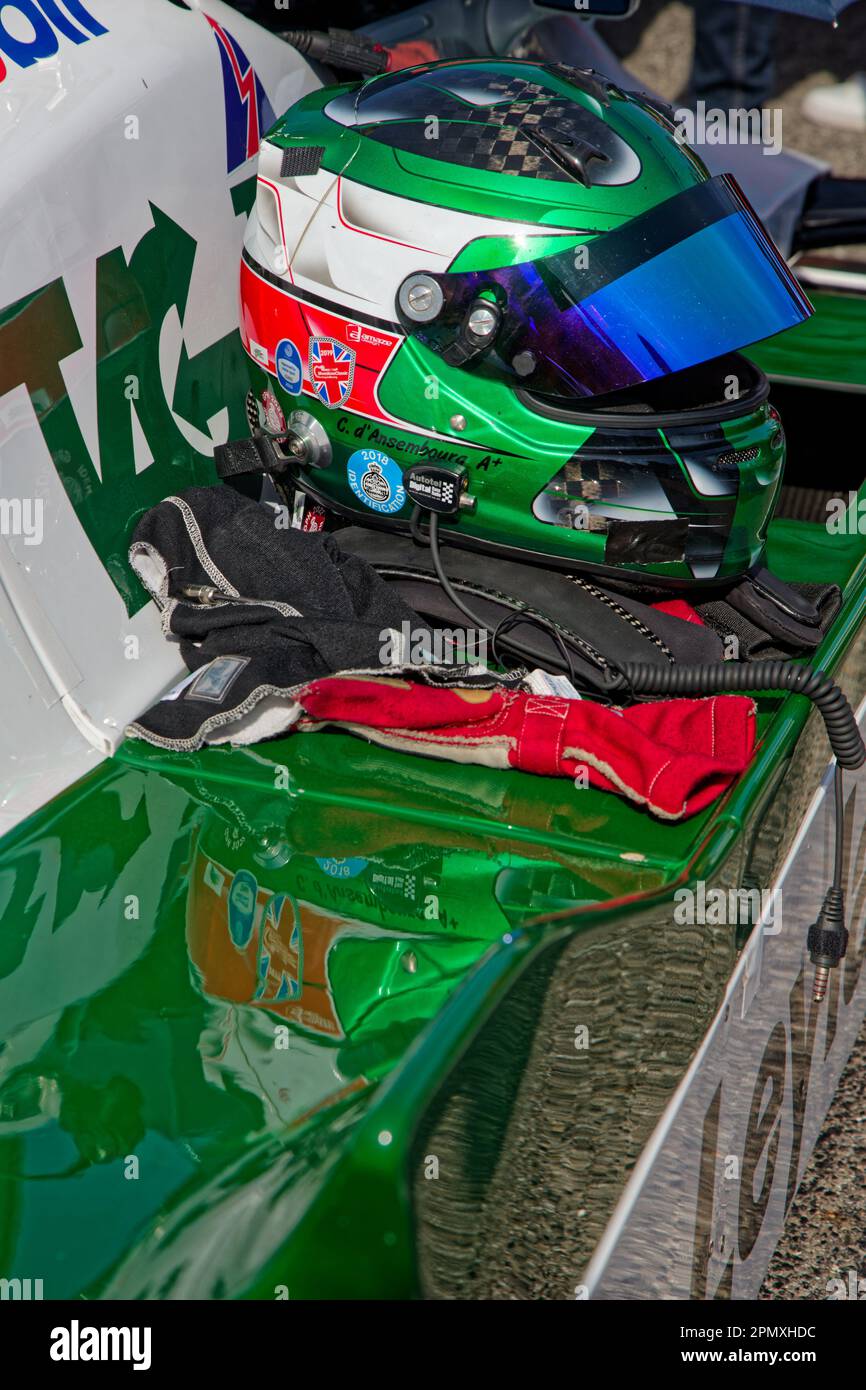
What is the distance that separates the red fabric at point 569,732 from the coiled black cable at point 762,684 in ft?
0.09

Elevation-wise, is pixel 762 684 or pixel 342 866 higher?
pixel 762 684

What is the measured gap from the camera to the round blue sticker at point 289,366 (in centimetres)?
191

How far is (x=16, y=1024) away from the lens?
1.36 m

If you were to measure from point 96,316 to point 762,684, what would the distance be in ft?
3.18

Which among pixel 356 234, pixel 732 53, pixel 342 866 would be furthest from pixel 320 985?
pixel 732 53

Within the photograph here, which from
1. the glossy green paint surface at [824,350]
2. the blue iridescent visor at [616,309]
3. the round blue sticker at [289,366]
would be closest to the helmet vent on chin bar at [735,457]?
the blue iridescent visor at [616,309]

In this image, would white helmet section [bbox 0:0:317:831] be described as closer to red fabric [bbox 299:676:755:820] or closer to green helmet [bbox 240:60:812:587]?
green helmet [bbox 240:60:812:587]

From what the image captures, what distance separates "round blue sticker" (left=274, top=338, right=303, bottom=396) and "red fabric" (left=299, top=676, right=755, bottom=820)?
1.56 ft

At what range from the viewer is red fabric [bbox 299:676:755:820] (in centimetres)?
158

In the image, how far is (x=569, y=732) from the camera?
1.62 meters

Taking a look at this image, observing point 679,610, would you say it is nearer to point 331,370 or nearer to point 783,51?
point 331,370

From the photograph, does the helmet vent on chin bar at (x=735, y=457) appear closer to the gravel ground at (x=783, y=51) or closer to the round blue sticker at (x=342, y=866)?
the round blue sticker at (x=342, y=866)

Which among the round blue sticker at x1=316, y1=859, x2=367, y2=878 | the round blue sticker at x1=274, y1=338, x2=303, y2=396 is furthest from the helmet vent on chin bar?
the round blue sticker at x1=316, y1=859, x2=367, y2=878

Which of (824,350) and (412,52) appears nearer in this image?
(824,350)
